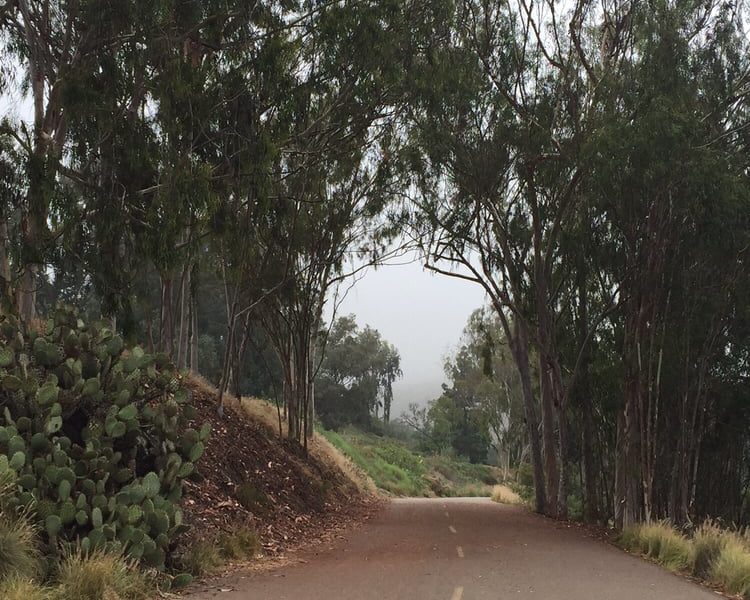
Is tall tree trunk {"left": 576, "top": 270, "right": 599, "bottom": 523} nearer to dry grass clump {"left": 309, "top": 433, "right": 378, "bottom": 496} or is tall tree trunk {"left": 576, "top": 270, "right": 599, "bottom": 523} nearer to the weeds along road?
the weeds along road

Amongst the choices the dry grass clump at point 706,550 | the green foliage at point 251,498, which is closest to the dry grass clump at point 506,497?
the green foliage at point 251,498

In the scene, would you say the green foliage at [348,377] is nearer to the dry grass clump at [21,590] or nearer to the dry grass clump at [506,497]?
the dry grass clump at [506,497]

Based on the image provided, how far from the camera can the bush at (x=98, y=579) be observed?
6.87m

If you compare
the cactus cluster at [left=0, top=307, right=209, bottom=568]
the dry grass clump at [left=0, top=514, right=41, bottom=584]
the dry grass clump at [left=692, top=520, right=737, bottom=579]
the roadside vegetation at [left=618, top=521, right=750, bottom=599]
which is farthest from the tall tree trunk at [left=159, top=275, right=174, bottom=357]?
the dry grass clump at [left=692, top=520, right=737, bottom=579]

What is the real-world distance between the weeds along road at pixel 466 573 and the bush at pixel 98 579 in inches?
32.8

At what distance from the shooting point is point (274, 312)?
957 inches

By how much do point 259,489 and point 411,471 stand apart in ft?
133

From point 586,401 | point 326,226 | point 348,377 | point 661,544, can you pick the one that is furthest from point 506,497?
point 348,377

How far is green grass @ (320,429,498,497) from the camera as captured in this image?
43656 millimetres

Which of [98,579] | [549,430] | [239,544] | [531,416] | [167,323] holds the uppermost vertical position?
[167,323]

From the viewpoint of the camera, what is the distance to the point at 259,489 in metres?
16.1

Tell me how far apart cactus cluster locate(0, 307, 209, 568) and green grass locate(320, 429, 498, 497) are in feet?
100

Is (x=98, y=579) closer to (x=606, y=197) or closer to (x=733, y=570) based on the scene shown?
(x=733, y=570)

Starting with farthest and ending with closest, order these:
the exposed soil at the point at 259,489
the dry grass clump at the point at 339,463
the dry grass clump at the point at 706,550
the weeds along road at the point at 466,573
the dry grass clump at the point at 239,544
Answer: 1. the dry grass clump at the point at 339,463
2. the exposed soil at the point at 259,489
3. the dry grass clump at the point at 239,544
4. the dry grass clump at the point at 706,550
5. the weeds along road at the point at 466,573
